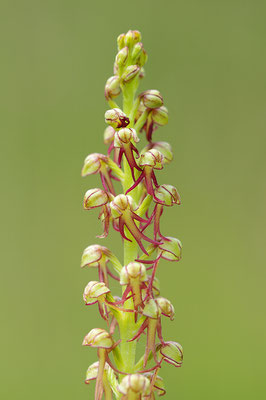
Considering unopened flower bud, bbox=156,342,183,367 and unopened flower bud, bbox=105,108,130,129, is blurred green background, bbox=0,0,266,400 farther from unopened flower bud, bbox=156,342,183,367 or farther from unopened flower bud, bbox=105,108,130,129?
unopened flower bud, bbox=105,108,130,129

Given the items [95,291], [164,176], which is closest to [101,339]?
[95,291]

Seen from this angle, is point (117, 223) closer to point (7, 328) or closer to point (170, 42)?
point (7, 328)

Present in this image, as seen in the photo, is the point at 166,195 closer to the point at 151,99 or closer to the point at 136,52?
the point at 151,99

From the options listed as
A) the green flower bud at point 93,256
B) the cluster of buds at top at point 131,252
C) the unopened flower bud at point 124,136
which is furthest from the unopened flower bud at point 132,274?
the unopened flower bud at point 124,136

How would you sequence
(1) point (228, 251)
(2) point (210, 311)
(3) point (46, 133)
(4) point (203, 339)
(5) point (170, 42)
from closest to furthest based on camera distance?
1. (4) point (203, 339)
2. (2) point (210, 311)
3. (1) point (228, 251)
4. (3) point (46, 133)
5. (5) point (170, 42)

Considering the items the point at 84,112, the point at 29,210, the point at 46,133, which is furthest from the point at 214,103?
the point at 29,210

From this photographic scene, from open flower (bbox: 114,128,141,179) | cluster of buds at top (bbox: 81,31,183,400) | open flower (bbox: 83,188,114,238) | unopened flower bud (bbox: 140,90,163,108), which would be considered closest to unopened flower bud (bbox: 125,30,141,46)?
cluster of buds at top (bbox: 81,31,183,400)
